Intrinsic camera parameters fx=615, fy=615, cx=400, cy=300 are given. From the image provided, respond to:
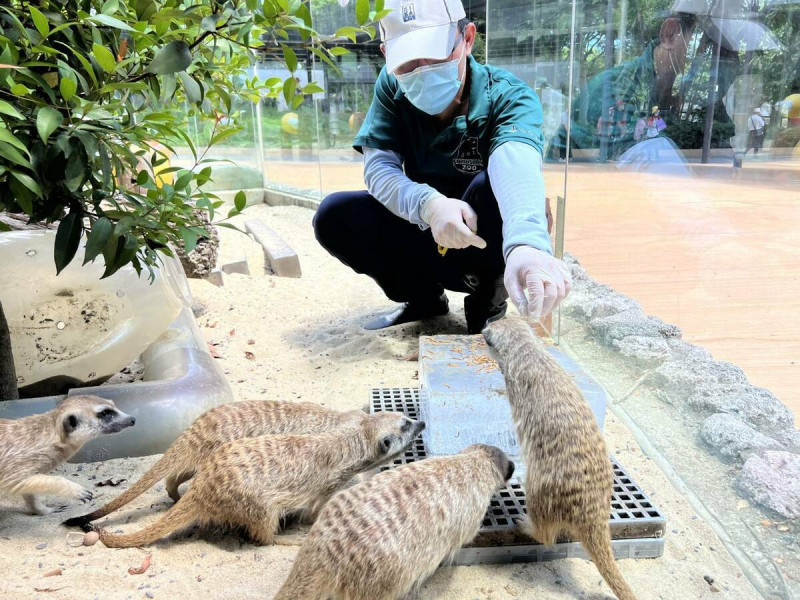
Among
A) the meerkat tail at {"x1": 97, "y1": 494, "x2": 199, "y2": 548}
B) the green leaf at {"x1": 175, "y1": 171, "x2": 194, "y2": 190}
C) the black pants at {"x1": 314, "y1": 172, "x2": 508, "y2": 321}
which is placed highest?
the green leaf at {"x1": 175, "y1": 171, "x2": 194, "y2": 190}

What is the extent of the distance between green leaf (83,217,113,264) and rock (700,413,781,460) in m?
1.47

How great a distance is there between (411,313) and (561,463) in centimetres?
156

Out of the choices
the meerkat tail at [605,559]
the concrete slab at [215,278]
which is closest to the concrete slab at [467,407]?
the meerkat tail at [605,559]

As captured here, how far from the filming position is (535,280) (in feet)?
4.68

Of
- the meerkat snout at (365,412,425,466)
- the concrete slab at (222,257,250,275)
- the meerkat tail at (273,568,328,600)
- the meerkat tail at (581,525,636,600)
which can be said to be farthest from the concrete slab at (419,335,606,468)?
the concrete slab at (222,257,250,275)

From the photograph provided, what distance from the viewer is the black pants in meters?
2.40

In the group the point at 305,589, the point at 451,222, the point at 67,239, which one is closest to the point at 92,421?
the point at 67,239

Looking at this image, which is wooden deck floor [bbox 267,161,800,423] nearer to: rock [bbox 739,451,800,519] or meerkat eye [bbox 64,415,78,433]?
rock [bbox 739,451,800,519]

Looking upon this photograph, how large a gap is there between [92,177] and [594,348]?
5.71 feet

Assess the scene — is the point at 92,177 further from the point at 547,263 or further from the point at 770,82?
the point at 770,82

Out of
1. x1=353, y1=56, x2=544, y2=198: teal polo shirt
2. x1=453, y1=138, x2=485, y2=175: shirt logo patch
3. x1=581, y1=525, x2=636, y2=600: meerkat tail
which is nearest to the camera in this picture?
x1=581, y1=525, x2=636, y2=600: meerkat tail

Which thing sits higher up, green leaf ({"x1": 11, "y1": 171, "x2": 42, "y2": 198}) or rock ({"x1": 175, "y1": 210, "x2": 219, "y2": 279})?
green leaf ({"x1": 11, "y1": 171, "x2": 42, "y2": 198})

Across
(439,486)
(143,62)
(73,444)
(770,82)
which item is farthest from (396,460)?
(770,82)

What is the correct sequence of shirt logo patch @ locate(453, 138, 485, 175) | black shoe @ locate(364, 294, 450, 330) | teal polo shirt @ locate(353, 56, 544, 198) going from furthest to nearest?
1. black shoe @ locate(364, 294, 450, 330)
2. shirt logo patch @ locate(453, 138, 485, 175)
3. teal polo shirt @ locate(353, 56, 544, 198)
